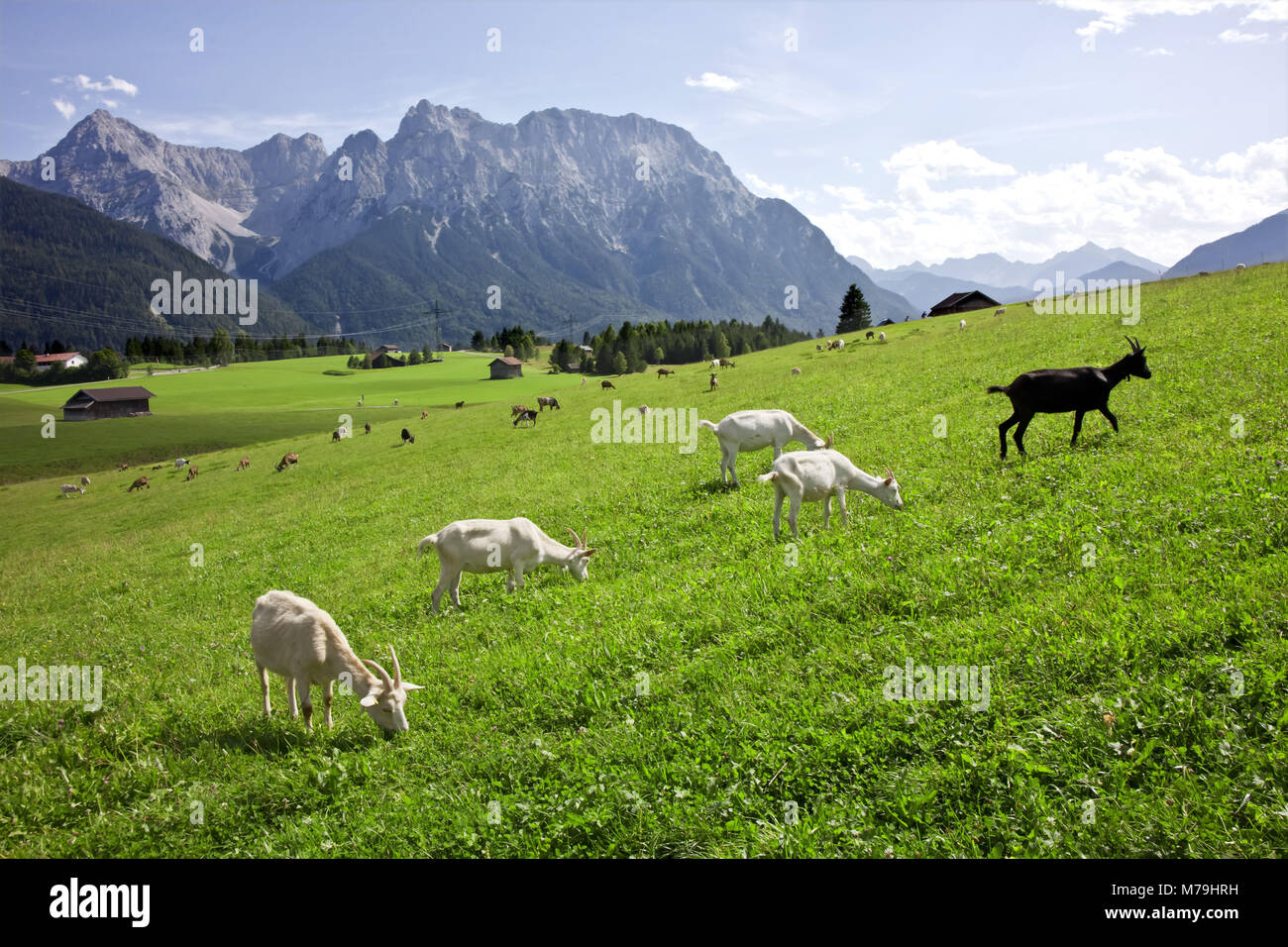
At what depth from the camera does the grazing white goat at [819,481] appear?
12414 millimetres

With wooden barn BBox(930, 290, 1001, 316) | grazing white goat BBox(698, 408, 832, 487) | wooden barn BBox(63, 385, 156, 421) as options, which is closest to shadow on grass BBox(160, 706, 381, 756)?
grazing white goat BBox(698, 408, 832, 487)

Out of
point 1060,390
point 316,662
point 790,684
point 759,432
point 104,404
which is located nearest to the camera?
point 790,684

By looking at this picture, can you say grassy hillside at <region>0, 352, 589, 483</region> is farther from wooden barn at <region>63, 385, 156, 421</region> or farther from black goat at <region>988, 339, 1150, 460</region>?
black goat at <region>988, 339, 1150, 460</region>

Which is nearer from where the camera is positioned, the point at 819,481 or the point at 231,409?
the point at 819,481

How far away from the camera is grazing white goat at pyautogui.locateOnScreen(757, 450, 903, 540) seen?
12.4 m

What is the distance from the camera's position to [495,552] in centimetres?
1255

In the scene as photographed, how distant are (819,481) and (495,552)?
21.0 ft

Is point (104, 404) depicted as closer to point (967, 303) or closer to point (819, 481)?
point (819, 481)

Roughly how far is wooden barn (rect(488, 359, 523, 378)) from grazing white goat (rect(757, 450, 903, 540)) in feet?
A: 351

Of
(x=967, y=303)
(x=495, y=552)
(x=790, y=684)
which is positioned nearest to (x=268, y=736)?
(x=495, y=552)

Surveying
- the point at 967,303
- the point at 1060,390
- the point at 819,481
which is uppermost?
the point at 967,303
